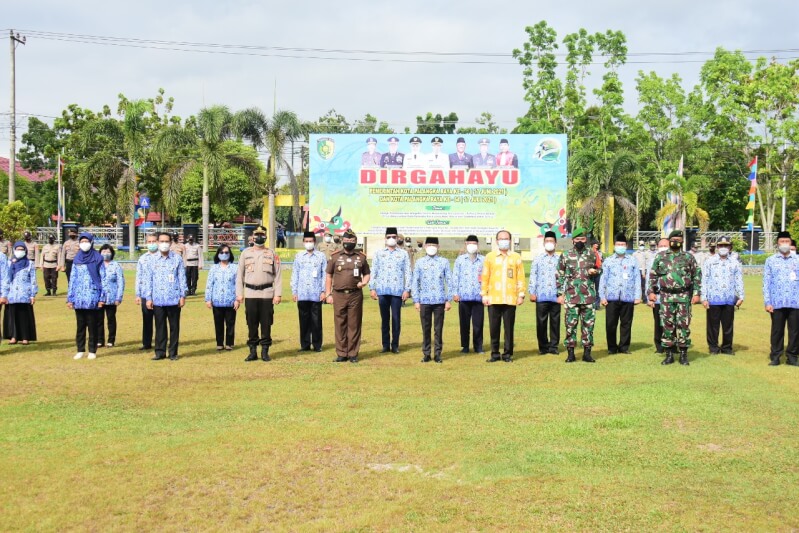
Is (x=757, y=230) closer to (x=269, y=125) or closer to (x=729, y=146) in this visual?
(x=729, y=146)

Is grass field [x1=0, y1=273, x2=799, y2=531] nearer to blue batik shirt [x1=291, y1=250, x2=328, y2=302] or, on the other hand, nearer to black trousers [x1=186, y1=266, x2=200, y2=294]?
blue batik shirt [x1=291, y1=250, x2=328, y2=302]

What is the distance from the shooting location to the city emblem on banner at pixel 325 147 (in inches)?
1426

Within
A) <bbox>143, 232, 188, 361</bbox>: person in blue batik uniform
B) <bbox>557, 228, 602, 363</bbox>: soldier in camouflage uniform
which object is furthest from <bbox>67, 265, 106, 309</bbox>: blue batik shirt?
<bbox>557, 228, 602, 363</bbox>: soldier in camouflage uniform

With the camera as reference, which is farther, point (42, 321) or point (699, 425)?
point (42, 321)

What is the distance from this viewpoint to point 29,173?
69.1 metres

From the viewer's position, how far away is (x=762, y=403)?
870 centimetres

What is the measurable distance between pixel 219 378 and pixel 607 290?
19.9ft

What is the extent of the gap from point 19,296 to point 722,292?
10766 mm

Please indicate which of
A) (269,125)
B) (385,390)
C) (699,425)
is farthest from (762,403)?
(269,125)

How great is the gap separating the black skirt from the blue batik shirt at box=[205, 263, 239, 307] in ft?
9.66

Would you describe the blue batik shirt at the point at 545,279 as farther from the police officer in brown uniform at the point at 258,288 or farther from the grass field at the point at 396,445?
the police officer in brown uniform at the point at 258,288

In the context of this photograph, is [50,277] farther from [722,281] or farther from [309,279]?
[722,281]

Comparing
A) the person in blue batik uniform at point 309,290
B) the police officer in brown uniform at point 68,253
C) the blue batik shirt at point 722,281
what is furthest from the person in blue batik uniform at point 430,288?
the police officer in brown uniform at point 68,253

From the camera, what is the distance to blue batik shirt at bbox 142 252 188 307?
11727 millimetres
